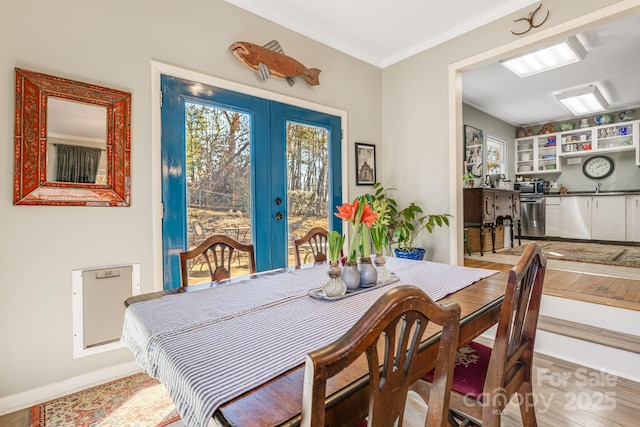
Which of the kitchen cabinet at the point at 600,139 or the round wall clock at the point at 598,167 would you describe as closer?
the kitchen cabinet at the point at 600,139

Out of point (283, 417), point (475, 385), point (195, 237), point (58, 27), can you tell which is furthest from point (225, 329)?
point (58, 27)

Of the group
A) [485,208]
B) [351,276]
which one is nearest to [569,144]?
[485,208]

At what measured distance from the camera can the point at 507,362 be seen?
1.05 m

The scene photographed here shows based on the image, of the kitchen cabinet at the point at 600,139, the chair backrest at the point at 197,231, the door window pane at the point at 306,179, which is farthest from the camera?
the kitchen cabinet at the point at 600,139

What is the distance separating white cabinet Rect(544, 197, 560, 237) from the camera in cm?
640

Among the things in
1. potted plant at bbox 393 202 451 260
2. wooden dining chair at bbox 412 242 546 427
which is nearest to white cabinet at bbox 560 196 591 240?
potted plant at bbox 393 202 451 260

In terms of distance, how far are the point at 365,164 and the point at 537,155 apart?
5291 millimetres

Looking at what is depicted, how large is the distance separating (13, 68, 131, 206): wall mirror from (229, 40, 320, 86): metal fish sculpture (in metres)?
0.98

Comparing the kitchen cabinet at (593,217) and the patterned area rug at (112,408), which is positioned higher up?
the kitchen cabinet at (593,217)

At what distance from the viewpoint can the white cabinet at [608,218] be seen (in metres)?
5.66

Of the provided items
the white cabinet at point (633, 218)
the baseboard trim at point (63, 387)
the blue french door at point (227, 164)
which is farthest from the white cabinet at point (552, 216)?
the baseboard trim at point (63, 387)

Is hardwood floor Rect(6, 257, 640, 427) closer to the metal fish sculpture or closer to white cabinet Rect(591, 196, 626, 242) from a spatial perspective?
the metal fish sculpture

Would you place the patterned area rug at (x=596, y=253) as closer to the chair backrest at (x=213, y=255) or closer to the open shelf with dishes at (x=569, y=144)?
the open shelf with dishes at (x=569, y=144)

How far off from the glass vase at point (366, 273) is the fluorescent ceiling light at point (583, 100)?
5.47 meters
